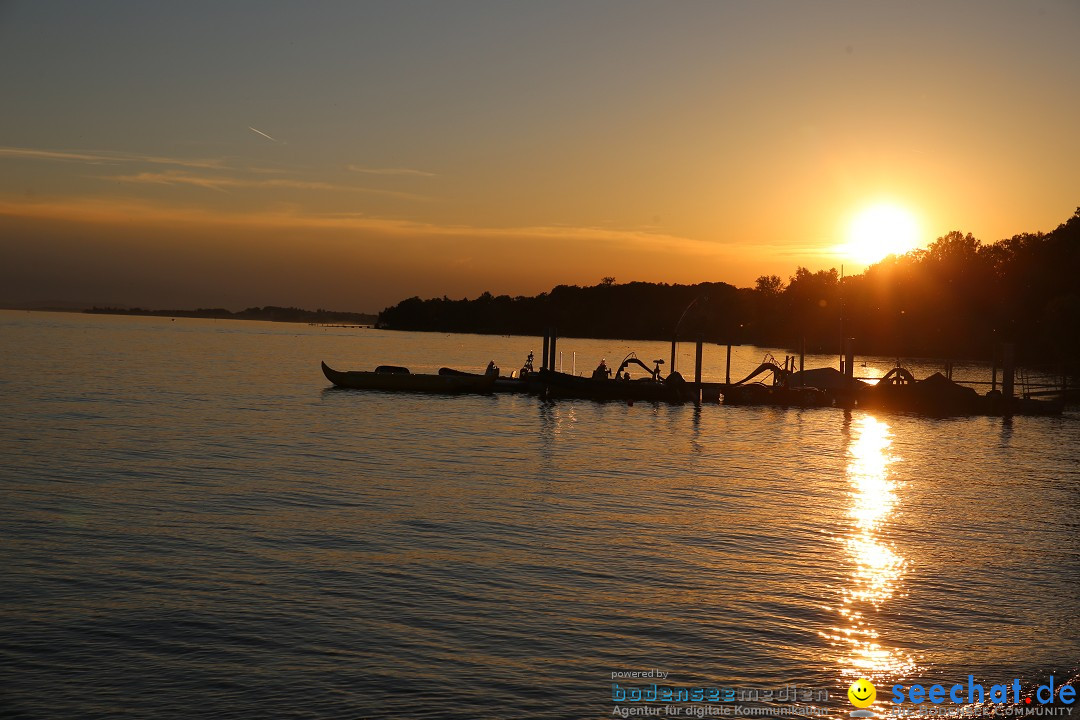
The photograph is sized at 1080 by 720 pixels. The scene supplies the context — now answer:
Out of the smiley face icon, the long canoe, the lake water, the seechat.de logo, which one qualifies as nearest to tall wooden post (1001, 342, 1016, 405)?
the lake water

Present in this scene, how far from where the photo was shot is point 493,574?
16.7 metres

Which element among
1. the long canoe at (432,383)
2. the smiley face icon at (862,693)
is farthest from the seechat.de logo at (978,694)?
the long canoe at (432,383)

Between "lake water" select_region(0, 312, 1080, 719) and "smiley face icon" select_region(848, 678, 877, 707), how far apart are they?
5.2 inches

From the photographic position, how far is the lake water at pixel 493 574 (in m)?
11.9

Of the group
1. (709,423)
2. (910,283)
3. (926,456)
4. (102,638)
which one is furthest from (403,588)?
(910,283)

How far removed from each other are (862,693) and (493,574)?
716 centimetres

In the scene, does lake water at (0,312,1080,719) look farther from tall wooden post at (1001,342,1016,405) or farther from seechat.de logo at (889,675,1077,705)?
tall wooden post at (1001,342,1016,405)

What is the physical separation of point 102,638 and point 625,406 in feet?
165

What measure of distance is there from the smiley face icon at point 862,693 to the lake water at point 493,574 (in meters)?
0.13

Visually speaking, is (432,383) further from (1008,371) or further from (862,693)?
(862,693)

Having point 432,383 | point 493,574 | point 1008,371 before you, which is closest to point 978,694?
point 493,574

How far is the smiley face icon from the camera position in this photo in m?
11.3

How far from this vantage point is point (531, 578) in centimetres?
1650

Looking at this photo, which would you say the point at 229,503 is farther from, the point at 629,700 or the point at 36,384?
the point at 36,384
